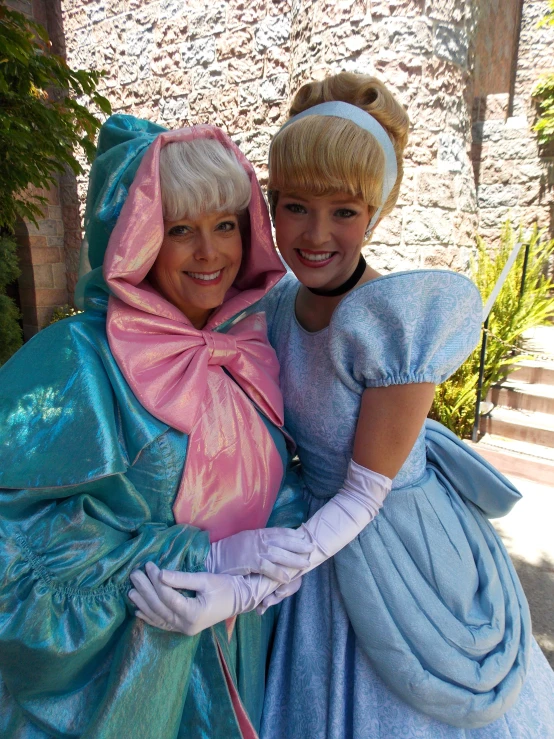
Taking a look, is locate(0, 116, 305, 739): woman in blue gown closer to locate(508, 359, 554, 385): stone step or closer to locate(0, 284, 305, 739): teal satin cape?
locate(0, 284, 305, 739): teal satin cape

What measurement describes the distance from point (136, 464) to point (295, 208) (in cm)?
63

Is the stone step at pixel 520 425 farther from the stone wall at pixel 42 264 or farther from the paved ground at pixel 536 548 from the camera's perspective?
the stone wall at pixel 42 264

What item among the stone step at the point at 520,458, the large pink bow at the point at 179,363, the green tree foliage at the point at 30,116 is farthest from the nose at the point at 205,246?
the stone step at the point at 520,458

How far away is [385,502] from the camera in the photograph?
43.8 inches

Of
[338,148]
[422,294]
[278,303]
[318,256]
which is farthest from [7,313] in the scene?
[422,294]

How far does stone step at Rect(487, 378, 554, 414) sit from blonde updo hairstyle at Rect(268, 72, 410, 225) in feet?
9.88

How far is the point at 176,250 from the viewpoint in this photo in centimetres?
104

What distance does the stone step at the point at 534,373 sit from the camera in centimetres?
373

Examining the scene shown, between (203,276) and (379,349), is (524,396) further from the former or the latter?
(203,276)

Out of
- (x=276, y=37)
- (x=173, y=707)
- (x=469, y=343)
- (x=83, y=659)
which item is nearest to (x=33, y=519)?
(x=83, y=659)

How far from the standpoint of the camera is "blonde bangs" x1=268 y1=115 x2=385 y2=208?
3.26 ft

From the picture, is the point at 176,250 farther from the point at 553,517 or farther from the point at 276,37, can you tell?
the point at 276,37

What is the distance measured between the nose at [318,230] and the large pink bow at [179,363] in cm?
26

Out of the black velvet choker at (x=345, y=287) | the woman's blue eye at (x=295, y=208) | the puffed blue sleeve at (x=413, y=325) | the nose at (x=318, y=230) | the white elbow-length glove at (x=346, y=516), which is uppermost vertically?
the woman's blue eye at (x=295, y=208)
